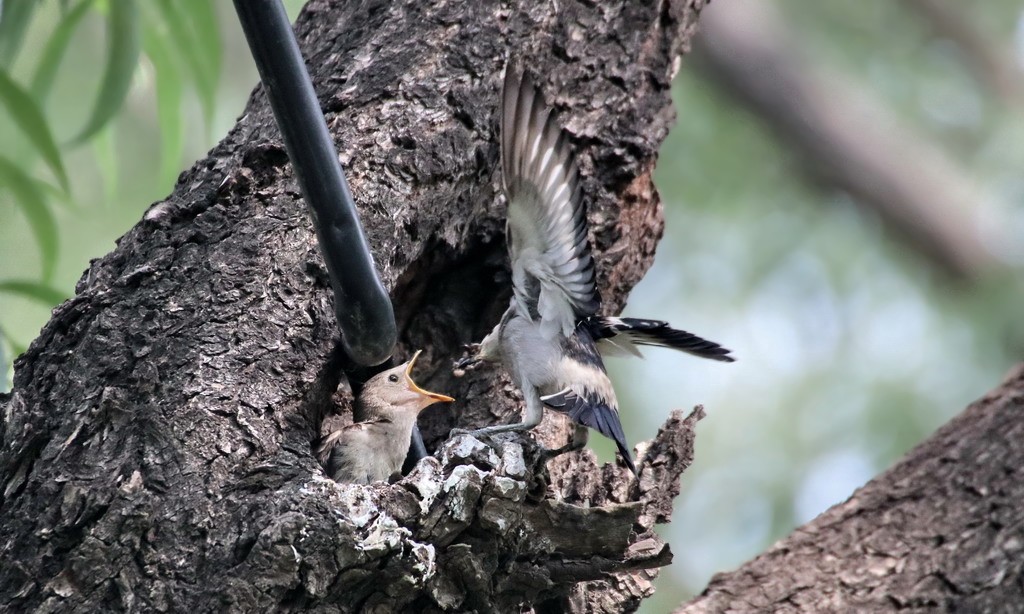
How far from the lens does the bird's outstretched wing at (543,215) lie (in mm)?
2859

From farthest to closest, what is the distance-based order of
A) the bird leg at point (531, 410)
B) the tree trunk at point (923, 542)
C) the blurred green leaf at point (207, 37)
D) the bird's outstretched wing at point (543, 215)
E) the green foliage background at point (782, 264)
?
the green foliage background at point (782, 264) < the blurred green leaf at point (207, 37) < the bird leg at point (531, 410) < the bird's outstretched wing at point (543, 215) < the tree trunk at point (923, 542)

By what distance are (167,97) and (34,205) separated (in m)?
0.68

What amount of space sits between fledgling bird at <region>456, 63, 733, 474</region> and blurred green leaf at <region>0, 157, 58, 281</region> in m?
1.26

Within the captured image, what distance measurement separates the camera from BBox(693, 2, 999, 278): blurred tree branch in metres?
6.70

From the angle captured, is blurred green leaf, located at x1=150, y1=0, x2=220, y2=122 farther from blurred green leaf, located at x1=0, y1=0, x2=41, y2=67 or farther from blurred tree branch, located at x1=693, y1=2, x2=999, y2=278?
blurred tree branch, located at x1=693, y1=2, x2=999, y2=278

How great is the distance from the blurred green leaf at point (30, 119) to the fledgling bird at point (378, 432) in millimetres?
1120

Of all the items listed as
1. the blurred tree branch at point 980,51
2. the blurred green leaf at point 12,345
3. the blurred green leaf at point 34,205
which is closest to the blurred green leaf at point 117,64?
the blurred green leaf at point 34,205

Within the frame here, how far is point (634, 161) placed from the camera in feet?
10.9

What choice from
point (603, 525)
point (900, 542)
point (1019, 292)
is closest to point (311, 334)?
point (603, 525)

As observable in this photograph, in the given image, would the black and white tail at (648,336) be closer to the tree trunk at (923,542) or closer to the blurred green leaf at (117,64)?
the tree trunk at (923,542)

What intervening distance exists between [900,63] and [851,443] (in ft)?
9.45

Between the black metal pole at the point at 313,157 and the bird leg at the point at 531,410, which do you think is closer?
the black metal pole at the point at 313,157

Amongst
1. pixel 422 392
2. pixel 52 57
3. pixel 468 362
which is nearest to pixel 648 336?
pixel 468 362

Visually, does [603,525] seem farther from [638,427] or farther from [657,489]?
[638,427]
